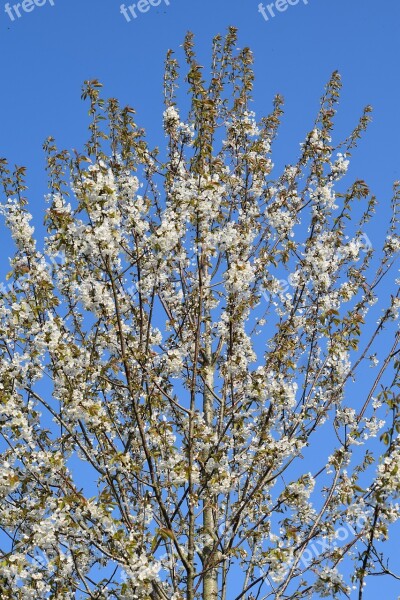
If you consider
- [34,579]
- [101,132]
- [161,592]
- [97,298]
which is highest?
[101,132]

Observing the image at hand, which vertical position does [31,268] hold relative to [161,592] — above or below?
above

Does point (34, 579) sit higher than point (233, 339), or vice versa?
point (233, 339)

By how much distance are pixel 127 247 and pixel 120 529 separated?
8.18 ft

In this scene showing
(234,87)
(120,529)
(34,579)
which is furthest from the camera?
(234,87)

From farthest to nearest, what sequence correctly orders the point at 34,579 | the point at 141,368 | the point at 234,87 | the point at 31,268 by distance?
1. the point at 234,87
2. the point at 31,268
3. the point at 141,368
4. the point at 34,579

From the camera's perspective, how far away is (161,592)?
586cm

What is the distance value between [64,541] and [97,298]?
181cm

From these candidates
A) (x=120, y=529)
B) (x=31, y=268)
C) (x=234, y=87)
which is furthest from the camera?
(x=234, y=87)

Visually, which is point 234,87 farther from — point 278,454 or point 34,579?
point 34,579

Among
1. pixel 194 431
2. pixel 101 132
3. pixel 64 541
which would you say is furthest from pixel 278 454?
pixel 101 132

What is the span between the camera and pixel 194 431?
6.19 metres

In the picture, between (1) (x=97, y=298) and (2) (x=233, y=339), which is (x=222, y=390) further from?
(1) (x=97, y=298)

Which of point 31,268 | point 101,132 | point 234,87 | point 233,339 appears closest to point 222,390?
point 233,339

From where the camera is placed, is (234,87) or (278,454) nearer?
(278,454)
